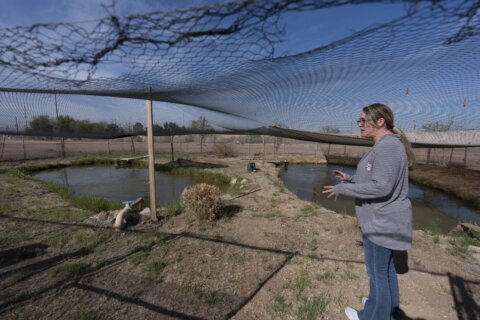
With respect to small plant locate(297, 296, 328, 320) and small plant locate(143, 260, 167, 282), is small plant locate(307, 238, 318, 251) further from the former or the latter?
small plant locate(143, 260, 167, 282)

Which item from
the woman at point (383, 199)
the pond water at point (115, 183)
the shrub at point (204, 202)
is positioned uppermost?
the woman at point (383, 199)

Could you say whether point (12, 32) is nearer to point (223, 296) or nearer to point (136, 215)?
point (223, 296)

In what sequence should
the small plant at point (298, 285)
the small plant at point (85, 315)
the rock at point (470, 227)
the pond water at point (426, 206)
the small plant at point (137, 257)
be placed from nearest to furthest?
1. the small plant at point (85, 315)
2. the small plant at point (298, 285)
3. the small plant at point (137, 257)
4. the rock at point (470, 227)
5. the pond water at point (426, 206)

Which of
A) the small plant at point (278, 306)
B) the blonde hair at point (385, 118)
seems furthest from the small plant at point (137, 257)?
the blonde hair at point (385, 118)

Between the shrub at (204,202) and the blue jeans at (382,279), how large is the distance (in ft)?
9.31

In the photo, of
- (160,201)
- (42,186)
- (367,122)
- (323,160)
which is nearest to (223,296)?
(367,122)

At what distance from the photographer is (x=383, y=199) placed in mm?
1476

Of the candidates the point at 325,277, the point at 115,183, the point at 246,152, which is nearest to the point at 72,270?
the point at 325,277

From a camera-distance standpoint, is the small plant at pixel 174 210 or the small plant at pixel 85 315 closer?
the small plant at pixel 85 315

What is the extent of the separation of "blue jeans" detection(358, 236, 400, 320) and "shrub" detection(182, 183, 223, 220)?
284cm

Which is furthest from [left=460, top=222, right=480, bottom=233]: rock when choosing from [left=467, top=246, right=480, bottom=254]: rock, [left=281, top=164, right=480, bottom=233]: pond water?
[left=467, top=246, right=480, bottom=254]: rock

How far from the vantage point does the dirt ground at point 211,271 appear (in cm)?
210

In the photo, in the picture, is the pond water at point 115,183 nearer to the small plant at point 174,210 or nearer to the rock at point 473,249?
the small plant at point 174,210

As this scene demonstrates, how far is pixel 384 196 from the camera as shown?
1428 millimetres
